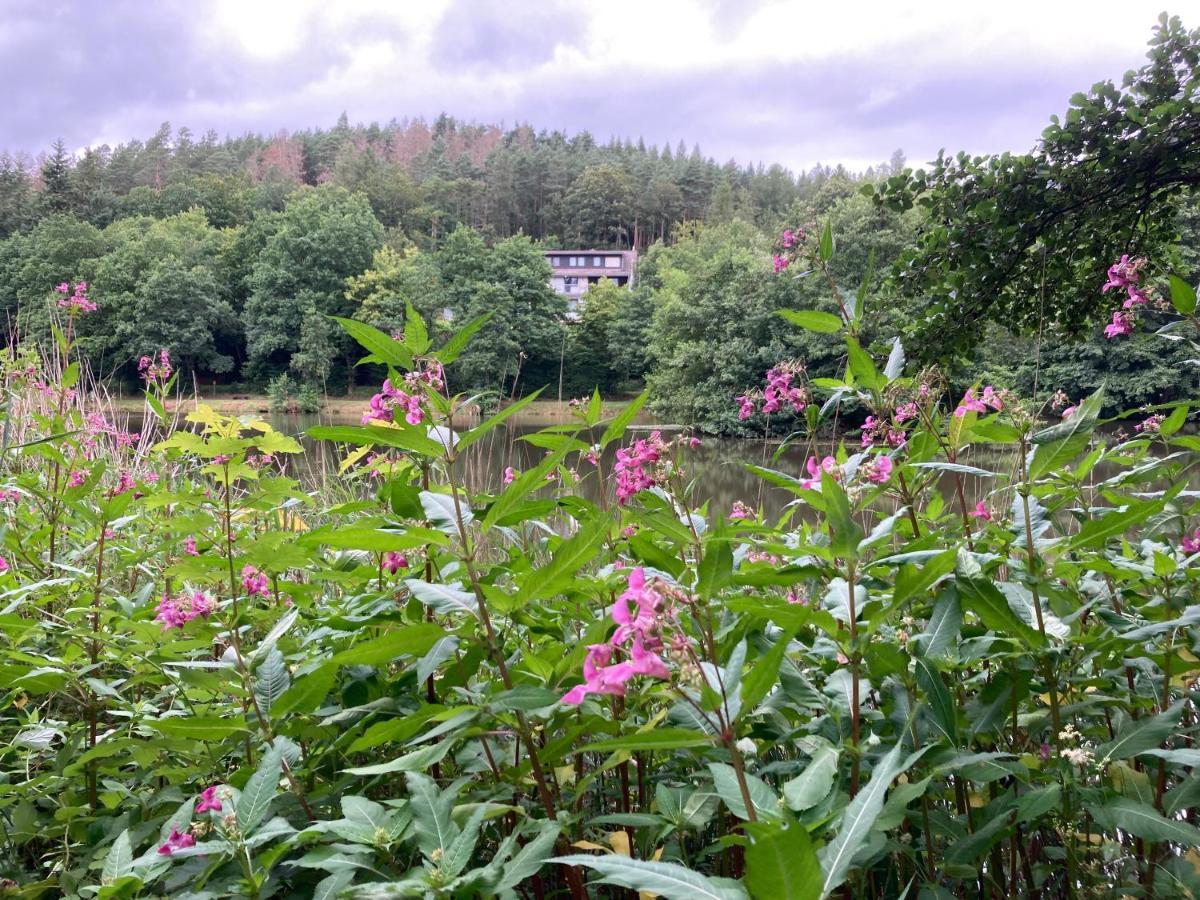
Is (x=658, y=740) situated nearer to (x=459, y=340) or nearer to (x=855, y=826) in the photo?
(x=855, y=826)

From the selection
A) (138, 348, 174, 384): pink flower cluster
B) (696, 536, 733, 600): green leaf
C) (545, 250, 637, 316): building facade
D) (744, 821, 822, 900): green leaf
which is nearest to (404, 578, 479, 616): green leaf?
(696, 536, 733, 600): green leaf

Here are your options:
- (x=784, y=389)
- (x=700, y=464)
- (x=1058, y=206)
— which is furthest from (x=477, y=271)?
(x=784, y=389)

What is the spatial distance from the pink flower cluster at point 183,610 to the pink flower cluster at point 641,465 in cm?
81

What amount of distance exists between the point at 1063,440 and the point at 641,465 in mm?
767

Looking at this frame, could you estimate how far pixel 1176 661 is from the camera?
1.10 m

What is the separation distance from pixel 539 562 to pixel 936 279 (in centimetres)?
457

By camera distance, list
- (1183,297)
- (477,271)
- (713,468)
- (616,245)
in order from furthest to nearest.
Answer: (616,245)
(477,271)
(713,468)
(1183,297)

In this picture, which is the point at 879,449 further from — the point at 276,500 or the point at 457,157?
the point at 457,157

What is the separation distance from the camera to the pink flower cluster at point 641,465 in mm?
1490

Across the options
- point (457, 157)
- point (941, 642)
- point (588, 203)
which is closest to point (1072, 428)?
point (941, 642)

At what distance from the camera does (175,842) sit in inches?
37.3

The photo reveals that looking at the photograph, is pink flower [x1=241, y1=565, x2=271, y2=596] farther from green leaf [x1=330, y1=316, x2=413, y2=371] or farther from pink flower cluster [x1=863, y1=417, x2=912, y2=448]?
pink flower cluster [x1=863, y1=417, x2=912, y2=448]

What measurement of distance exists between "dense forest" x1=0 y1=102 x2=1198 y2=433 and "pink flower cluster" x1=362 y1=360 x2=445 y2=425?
32.7 inches

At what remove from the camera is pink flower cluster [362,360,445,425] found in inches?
54.2
